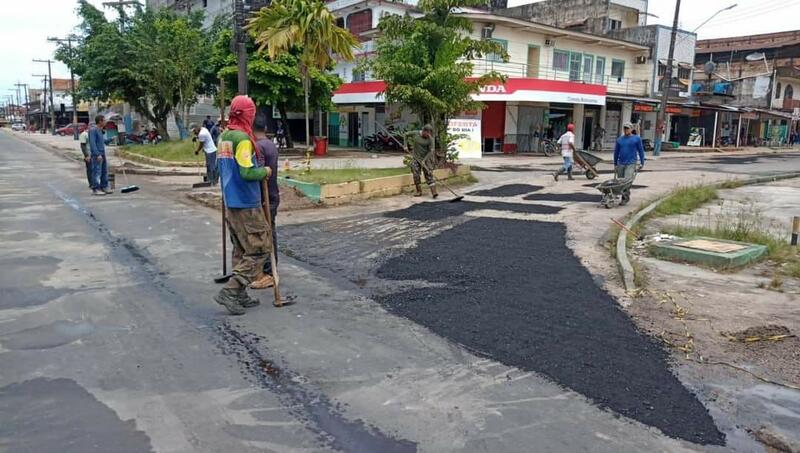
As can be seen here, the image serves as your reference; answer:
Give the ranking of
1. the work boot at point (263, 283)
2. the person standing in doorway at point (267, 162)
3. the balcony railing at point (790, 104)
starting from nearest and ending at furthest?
the person standing in doorway at point (267, 162)
the work boot at point (263, 283)
the balcony railing at point (790, 104)

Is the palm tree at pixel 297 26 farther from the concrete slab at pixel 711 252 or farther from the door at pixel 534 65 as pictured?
the door at pixel 534 65

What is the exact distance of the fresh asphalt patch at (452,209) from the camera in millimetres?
11852

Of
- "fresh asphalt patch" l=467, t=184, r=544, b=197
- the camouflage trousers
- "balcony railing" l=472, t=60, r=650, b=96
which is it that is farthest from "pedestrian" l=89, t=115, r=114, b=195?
"balcony railing" l=472, t=60, r=650, b=96

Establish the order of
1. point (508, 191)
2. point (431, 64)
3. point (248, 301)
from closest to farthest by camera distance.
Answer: point (248, 301) → point (508, 191) → point (431, 64)

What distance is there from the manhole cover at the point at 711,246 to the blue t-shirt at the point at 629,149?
3.94 metres

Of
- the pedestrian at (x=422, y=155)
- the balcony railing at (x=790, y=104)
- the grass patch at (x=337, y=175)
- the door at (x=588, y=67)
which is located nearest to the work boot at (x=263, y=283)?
the grass patch at (x=337, y=175)

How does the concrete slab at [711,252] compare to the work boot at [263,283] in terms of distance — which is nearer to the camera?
the work boot at [263,283]

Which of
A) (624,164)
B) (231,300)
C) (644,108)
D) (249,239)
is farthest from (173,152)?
(644,108)

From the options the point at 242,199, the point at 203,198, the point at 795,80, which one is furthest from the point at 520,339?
the point at 795,80

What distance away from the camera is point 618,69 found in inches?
1502

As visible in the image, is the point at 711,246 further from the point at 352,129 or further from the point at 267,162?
the point at 352,129

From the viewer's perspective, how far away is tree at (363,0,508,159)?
51.3 feet

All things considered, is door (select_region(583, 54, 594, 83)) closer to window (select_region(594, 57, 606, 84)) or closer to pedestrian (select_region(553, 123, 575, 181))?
window (select_region(594, 57, 606, 84))

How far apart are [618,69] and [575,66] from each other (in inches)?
180
